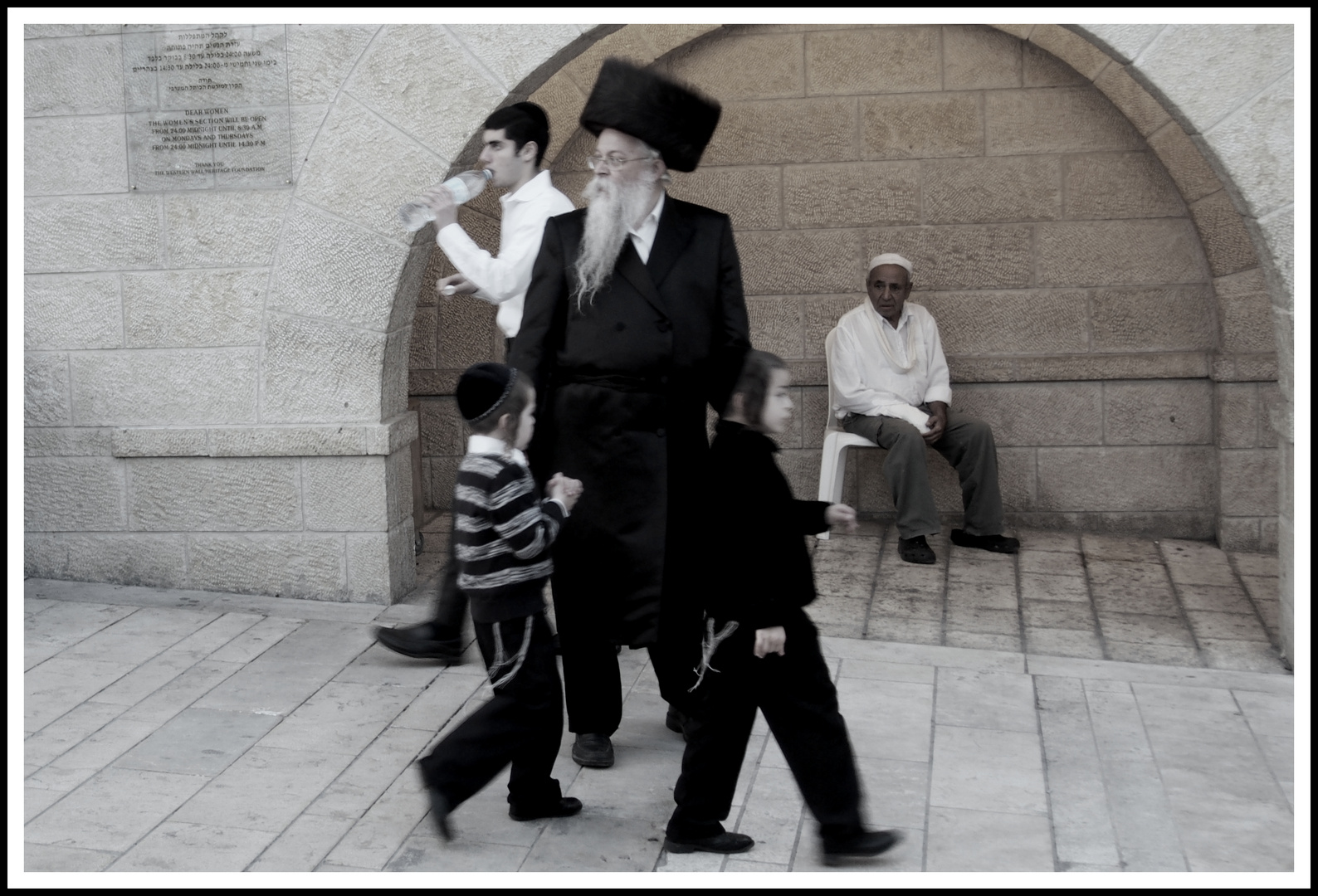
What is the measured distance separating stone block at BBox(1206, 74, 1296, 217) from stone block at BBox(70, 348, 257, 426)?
3.72 m

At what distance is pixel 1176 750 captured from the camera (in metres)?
3.88

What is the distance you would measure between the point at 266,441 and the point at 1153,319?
423cm

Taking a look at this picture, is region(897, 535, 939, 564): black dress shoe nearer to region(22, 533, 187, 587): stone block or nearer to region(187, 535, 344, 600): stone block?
region(187, 535, 344, 600): stone block

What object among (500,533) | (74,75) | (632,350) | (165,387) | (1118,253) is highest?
(74,75)

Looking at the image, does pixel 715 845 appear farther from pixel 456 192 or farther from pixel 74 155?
pixel 74 155

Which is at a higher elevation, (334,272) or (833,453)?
(334,272)

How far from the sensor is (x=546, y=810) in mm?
3436

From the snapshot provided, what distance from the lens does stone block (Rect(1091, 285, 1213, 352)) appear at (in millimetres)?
6496

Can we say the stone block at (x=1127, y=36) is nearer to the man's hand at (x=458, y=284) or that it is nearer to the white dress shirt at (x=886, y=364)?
the white dress shirt at (x=886, y=364)

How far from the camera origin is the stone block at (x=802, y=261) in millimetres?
6785

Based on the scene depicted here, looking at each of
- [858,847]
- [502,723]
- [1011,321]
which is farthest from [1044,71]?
[502,723]

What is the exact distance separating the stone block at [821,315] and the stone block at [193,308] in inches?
109

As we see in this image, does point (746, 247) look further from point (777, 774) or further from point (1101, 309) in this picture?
point (777, 774)

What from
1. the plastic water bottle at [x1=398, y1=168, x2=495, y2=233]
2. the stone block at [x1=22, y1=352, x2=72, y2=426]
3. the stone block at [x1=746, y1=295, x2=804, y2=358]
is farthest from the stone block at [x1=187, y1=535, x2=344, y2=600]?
the stone block at [x1=746, y1=295, x2=804, y2=358]
